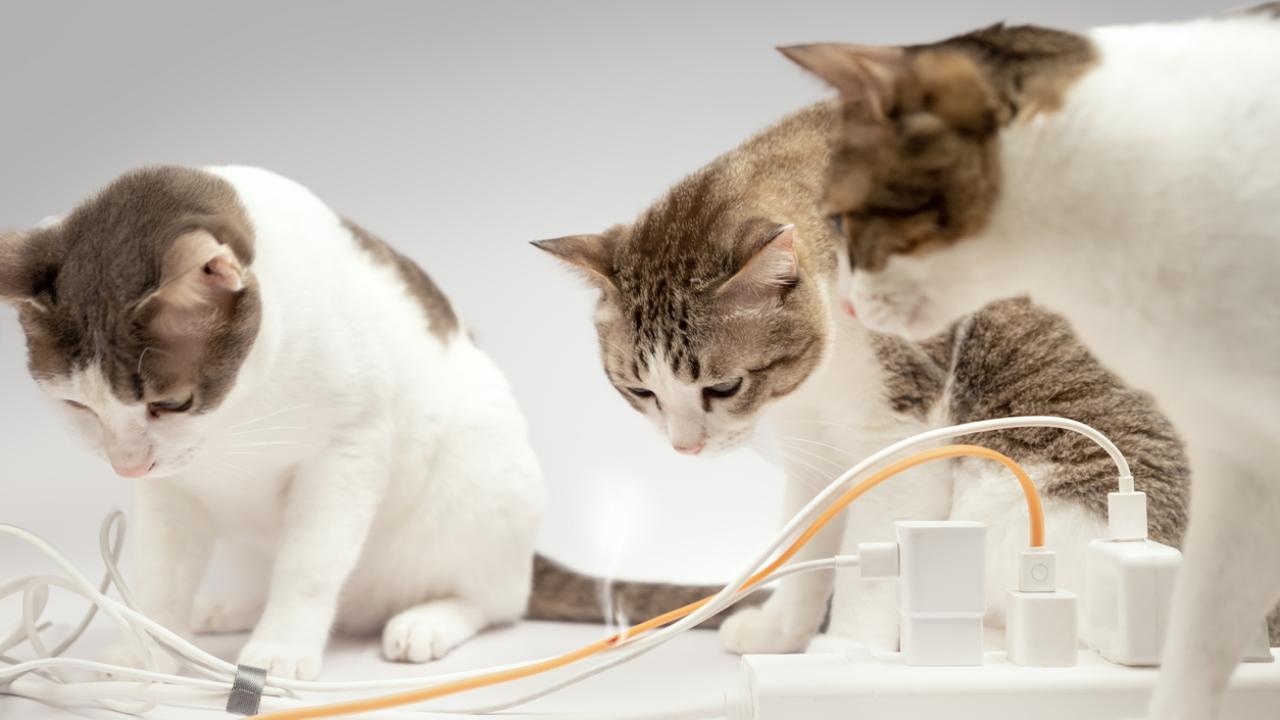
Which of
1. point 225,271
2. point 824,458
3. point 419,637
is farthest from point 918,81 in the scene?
point 419,637

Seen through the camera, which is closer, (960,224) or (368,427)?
(960,224)

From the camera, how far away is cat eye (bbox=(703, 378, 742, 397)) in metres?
1.79

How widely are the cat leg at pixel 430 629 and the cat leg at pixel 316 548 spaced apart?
158 mm

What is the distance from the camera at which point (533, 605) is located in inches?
102

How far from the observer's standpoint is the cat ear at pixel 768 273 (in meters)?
1.68

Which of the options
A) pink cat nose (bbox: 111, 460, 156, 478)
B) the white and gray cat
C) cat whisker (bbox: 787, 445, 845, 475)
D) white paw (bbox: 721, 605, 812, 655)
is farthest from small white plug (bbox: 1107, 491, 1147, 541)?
pink cat nose (bbox: 111, 460, 156, 478)

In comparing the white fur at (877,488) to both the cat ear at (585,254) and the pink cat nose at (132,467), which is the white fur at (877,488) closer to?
the cat ear at (585,254)

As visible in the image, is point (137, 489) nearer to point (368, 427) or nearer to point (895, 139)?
point (368, 427)

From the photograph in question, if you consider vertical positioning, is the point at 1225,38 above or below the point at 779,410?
above

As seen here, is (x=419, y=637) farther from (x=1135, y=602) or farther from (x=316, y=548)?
(x=1135, y=602)

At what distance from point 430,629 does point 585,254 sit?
0.86m

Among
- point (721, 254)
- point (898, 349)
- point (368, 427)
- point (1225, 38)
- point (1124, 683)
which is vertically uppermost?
point (1225, 38)

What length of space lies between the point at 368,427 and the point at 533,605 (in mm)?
667

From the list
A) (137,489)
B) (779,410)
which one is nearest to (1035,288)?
(779,410)
